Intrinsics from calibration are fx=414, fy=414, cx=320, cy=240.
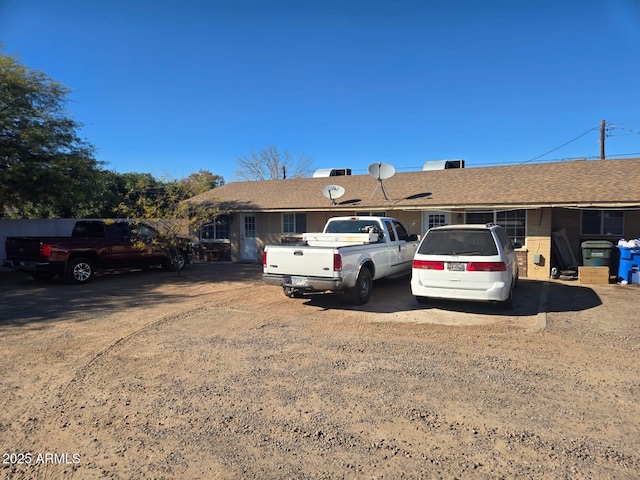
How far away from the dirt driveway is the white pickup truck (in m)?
0.63

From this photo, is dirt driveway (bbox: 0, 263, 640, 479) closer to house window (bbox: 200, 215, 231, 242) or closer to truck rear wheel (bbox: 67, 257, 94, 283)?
truck rear wheel (bbox: 67, 257, 94, 283)

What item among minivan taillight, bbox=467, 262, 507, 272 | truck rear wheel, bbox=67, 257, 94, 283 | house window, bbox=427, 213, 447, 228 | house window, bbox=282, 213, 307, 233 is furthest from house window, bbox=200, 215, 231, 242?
minivan taillight, bbox=467, 262, 507, 272

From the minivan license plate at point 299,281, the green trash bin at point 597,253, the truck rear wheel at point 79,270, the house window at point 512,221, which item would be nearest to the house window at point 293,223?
the house window at point 512,221

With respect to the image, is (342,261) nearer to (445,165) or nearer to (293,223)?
(293,223)

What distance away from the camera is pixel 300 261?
8.37 meters

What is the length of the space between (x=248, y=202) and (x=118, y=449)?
1515 centimetres

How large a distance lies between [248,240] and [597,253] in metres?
12.8

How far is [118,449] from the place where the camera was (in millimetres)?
3285

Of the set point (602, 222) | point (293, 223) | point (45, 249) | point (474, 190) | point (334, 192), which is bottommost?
point (45, 249)

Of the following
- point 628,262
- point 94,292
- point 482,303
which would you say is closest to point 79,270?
point 94,292

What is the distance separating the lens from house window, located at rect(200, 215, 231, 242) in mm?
18562

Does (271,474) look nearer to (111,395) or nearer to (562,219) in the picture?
(111,395)

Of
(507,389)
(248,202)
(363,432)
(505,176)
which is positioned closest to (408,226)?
(505,176)

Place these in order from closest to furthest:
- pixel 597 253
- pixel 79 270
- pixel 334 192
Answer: pixel 79 270
pixel 597 253
pixel 334 192
